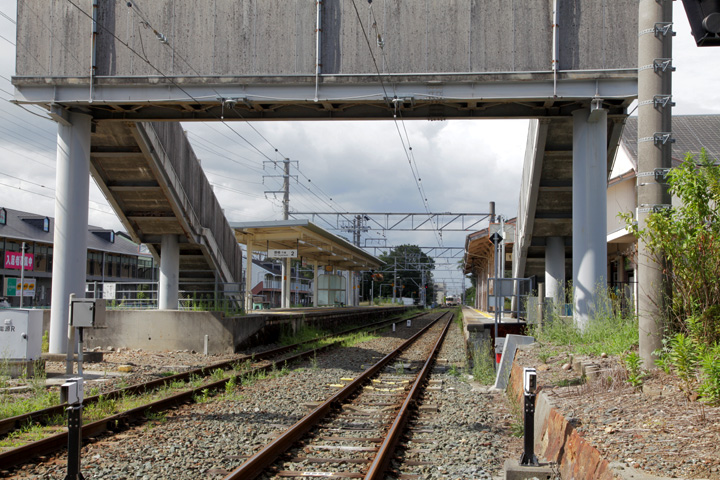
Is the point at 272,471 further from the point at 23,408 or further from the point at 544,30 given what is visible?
the point at 544,30

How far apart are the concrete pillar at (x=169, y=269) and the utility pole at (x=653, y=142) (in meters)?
15.3

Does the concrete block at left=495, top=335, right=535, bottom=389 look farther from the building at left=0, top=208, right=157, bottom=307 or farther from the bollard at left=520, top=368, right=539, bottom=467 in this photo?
the building at left=0, top=208, right=157, bottom=307

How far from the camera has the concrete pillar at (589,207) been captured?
1362cm

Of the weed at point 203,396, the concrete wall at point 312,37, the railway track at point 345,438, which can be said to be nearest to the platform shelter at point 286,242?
the concrete wall at point 312,37

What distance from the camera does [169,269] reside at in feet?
64.5

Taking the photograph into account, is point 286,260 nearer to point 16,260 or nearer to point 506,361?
point 16,260

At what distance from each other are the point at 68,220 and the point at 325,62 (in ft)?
23.0

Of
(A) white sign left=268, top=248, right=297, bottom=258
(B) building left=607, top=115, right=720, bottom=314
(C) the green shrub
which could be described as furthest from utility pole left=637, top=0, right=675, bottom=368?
(A) white sign left=268, top=248, right=297, bottom=258

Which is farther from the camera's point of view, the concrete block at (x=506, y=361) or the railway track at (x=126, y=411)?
the concrete block at (x=506, y=361)

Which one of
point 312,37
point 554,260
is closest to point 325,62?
point 312,37

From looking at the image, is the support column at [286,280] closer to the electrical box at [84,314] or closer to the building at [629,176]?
the building at [629,176]

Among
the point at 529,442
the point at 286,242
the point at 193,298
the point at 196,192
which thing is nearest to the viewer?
the point at 529,442

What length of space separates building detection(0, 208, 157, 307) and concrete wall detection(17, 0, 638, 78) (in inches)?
882

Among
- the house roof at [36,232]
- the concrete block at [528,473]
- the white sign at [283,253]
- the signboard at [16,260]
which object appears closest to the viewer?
the concrete block at [528,473]
